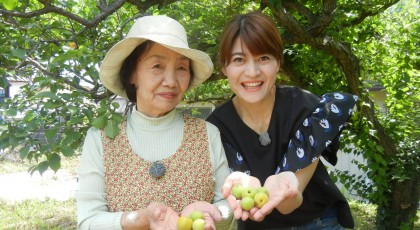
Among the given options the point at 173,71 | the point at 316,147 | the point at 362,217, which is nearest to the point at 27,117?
the point at 173,71

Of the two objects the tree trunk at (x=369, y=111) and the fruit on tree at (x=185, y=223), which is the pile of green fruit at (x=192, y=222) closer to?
the fruit on tree at (x=185, y=223)

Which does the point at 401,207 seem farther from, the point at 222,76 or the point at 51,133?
the point at 51,133

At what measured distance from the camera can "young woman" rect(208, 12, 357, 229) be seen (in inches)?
68.7

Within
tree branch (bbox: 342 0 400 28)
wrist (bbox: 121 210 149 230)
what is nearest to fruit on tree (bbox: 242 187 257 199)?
wrist (bbox: 121 210 149 230)

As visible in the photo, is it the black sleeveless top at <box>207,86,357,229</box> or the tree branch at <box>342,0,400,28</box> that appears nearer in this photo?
the black sleeveless top at <box>207,86,357,229</box>

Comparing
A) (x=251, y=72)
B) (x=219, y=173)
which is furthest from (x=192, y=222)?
(x=251, y=72)

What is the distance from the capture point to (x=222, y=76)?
12.4 feet

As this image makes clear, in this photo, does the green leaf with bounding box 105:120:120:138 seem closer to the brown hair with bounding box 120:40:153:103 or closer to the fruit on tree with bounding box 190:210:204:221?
the brown hair with bounding box 120:40:153:103

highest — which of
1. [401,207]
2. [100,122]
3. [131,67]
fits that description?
[131,67]

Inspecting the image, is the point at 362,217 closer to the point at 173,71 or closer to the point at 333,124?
the point at 333,124

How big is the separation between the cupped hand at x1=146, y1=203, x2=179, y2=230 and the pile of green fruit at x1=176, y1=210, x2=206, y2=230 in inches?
1.1

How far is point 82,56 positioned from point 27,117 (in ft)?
1.25

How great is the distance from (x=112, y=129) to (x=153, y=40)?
0.38m

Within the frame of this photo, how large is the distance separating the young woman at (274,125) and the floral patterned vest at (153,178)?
22 centimetres
